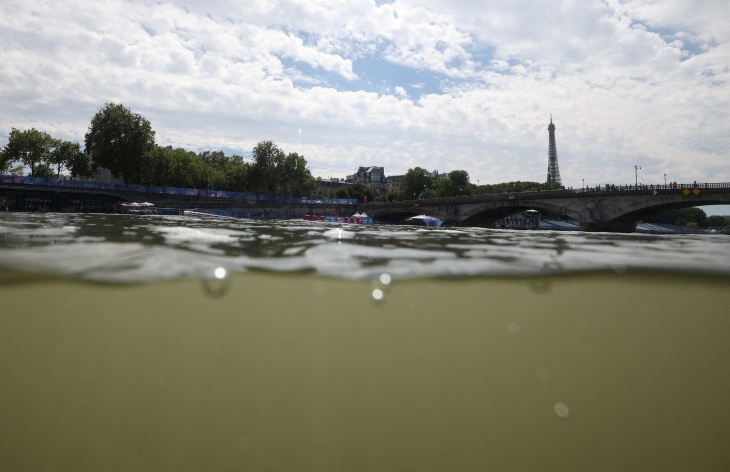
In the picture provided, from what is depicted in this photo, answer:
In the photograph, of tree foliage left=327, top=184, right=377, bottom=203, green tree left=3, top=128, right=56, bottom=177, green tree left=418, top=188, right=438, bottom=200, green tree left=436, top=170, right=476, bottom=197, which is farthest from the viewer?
tree foliage left=327, top=184, right=377, bottom=203

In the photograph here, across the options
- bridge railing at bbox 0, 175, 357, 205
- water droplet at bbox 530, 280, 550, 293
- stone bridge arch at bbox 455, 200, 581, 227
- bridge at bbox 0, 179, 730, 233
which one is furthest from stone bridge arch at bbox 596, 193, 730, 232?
bridge railing at bbox 0, 175, 357, 205

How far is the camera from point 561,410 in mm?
1821

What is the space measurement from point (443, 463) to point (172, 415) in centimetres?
116

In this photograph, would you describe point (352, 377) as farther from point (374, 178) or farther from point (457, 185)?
point (374, 178)

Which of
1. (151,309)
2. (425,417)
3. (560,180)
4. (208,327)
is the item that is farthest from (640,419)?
(560,180)

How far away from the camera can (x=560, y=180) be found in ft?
470

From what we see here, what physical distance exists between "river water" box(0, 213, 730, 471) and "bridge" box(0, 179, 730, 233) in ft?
159

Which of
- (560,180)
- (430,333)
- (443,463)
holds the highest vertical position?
(560,180)

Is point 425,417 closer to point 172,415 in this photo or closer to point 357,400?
point 357,400

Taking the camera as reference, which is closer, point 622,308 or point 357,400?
point 357,400

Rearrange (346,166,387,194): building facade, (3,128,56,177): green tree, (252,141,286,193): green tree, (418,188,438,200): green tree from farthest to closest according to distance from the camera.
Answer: (346,166,387,194): building facade → (418,188,438,200): green tree → (252,141,286,193): green tree → (3,128,56,177): green tree

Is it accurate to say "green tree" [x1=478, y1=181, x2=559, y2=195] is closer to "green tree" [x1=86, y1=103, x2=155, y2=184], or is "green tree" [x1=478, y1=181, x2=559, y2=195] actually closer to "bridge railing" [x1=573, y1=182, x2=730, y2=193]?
"bridge railing" [x1=573, y1=182, x2=730, y2=193]

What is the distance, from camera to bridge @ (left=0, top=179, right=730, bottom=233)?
42375 mm

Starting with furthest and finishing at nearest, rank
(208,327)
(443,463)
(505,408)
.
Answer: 1. (208,327)
2. (505,408)
3. (443,463)
